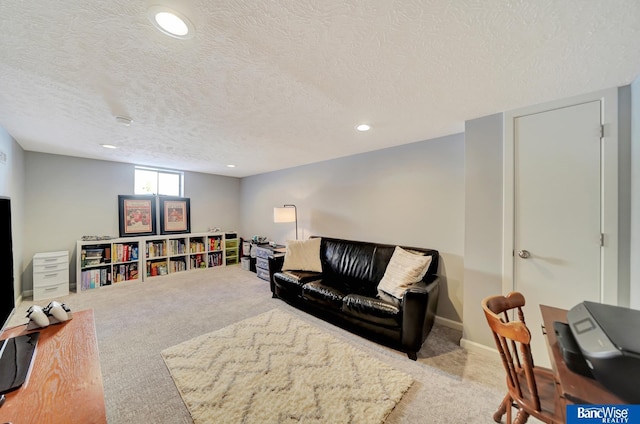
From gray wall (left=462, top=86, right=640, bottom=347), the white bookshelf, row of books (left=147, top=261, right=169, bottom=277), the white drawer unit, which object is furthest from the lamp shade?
the white drawer unit

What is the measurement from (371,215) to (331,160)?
1.27m

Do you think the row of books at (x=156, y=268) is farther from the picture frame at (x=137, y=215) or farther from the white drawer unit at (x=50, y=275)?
the white drawer unit at (x=50, y=275)

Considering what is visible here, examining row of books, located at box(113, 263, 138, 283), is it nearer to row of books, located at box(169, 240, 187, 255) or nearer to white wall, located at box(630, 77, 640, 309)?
row of books, located at box(169, 240, 187, 255)

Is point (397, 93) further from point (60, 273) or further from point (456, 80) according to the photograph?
point (60, 273)

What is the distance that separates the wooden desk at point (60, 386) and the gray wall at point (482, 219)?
8.95 feet

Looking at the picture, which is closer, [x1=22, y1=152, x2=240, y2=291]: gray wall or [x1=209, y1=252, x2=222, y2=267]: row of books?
[x1=22, y1=152, x2=240, y2=291]: gray wall

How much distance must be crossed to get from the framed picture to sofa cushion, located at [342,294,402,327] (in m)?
4.36

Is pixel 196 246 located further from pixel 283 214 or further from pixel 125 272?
pixel 283 214

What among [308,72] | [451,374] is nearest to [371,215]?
[451,374]

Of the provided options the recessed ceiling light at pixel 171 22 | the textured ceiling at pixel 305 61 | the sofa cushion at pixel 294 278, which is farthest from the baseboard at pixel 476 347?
the recessed ceiling light at pixel 171 22

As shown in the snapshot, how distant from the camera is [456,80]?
1578mm

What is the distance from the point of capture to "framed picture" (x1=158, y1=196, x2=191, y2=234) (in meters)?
4.88

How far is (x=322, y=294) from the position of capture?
271 centimetres

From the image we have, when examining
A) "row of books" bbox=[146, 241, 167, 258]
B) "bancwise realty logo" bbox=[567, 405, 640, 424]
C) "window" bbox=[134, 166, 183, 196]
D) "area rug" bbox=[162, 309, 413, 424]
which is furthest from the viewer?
"window" bbox=[134, 166, 183, 196]
